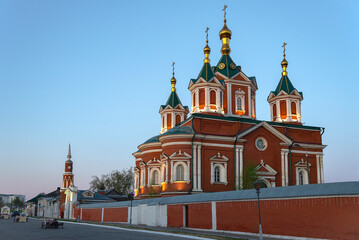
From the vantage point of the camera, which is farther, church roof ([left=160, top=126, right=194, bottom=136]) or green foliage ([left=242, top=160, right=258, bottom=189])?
church roof ([left=160, top=126, right=194, bottom=136])

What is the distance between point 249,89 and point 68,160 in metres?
45.3

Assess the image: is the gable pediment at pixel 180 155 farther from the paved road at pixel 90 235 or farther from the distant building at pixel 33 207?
the distant building at pixel 33 207

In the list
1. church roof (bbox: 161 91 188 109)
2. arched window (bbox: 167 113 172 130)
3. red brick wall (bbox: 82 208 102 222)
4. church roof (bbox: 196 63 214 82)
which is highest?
church roof (bbox: 196 63 214 82)

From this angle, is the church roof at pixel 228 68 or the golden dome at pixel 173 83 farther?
the golden dome at pixel 173 83

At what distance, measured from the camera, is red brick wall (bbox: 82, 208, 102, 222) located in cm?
3997

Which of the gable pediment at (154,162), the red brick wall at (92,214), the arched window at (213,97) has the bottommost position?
the red brick wall at (92,214)

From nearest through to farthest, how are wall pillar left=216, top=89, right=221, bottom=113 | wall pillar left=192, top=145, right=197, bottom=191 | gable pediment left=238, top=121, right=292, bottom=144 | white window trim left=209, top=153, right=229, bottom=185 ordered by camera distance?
wall pillar left=192, top=145, right=197, bottom=191 < white window trim left=209, top=153, right=229, bottom=185 < gable pediment left=238, top=121, right=292, bottom=144 < wall pillar left=216, top=89, right=221, bottom=113

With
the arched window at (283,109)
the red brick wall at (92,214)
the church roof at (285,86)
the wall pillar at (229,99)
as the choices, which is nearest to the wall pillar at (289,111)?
the arched window at (283,109)

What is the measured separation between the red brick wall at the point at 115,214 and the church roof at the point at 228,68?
16.6m

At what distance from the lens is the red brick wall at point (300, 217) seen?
16.2 meters

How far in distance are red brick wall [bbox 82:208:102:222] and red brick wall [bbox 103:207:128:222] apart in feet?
6.08

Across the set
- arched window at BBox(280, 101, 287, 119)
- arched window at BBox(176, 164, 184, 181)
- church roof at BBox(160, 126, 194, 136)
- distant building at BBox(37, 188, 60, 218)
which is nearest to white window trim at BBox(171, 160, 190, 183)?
arched window at BBox(176, 164, 184, 181)

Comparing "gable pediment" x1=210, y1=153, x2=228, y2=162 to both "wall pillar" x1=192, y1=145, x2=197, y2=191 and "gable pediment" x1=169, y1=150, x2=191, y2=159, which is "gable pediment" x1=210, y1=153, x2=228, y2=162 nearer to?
"wall pillar" x1=192, y1=145, x2=197, y2=191

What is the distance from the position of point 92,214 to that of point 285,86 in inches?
979
